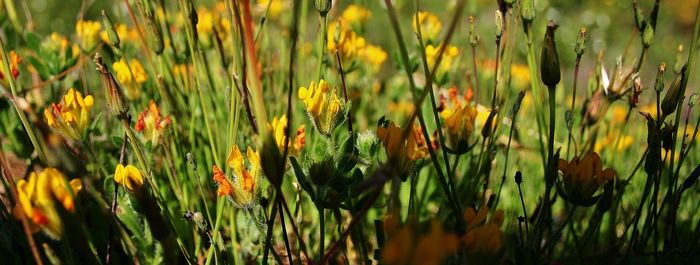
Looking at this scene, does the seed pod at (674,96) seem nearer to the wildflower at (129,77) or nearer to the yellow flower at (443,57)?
the yellow flower at (443,57)

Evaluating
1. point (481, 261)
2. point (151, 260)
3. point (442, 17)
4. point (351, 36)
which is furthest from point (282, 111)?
point (442, 17)

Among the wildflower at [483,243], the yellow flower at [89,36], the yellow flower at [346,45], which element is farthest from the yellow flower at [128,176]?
the yellow flower at [89,36]

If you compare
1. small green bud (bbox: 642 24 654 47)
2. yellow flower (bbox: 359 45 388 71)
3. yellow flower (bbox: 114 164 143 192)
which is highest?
yellow flower (bbox: 359 45 388 71)

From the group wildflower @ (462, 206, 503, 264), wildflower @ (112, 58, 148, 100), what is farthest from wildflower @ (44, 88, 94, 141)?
wildflower @ (462, 206, 503, 264)

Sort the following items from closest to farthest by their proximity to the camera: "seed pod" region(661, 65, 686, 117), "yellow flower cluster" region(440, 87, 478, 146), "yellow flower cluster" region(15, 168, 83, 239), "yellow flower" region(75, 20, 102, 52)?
1. "yellow flower cluster" region(15, 168, 83, 239)
2. "seed pod" region(661, 65, 686, 117)
3. "yellow flower cluster" region(440, 87, 478, 146)
4. "yellow flower" region(75, 20, 102, 52)

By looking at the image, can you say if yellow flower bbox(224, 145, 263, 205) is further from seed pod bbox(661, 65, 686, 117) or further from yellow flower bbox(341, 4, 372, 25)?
yellow flower bbox(341, 4, 372, 25)

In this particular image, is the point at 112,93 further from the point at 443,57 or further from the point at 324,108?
the point at 443,57
